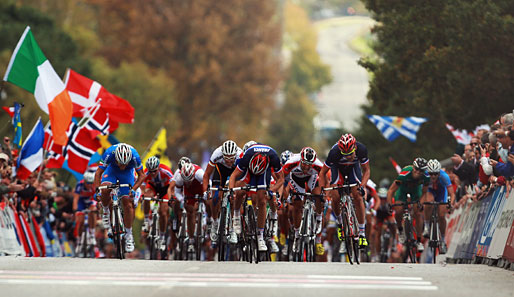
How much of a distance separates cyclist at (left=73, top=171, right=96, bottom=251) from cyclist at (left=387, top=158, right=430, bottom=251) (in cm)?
700

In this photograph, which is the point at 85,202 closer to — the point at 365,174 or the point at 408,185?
the point at 408,185

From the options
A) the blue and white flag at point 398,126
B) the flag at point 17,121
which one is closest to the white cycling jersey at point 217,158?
the flag at point 17,121

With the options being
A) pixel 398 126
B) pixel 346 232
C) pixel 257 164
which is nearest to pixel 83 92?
pixel 398 126

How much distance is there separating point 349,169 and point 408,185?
448 centimetres

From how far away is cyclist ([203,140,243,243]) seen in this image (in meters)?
18.2

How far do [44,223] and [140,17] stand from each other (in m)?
32.2

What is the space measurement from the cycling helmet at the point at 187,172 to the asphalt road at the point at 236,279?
549cm

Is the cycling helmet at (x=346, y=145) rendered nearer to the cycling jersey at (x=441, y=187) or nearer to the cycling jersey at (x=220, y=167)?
the cycling jersey at (x=220, y=167)

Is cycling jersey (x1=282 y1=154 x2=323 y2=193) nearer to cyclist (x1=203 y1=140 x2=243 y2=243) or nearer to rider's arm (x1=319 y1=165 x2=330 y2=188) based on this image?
cyclist (x1=203 y1=140 x2=243 y2=243)

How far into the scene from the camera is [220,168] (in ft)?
63.1

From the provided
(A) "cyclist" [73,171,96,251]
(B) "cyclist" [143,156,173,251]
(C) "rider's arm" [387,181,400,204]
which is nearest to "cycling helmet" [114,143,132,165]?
(B) "cyclist" [143,156,173,251]

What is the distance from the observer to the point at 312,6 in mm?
188250

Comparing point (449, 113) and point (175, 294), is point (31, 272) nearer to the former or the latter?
point (175, 294)

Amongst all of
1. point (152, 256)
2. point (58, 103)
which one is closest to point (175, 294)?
point (152, 256)
